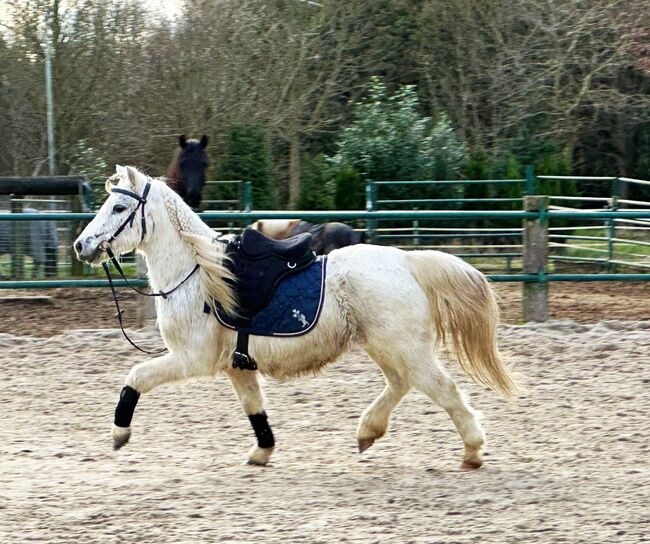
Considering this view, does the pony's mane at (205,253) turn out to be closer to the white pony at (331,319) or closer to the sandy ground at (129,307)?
the white pony at (331,319)

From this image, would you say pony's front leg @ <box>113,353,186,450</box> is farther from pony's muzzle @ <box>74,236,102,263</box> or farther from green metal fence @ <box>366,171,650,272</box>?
green metal fence @ <box>366,171,650,272</box>

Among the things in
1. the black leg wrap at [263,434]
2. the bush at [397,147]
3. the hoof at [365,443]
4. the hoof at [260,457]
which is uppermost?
the bush at [397,147]

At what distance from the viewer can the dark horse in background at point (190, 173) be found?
8398 mm

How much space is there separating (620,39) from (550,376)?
14.3 m

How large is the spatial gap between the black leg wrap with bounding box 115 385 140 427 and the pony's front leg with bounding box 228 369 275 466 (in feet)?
1.69

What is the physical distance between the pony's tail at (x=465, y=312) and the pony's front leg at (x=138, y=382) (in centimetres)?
127

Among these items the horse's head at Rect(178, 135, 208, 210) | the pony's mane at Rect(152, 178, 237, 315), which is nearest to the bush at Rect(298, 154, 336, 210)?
the horse's head at Rect(178, 135, 208, 210)

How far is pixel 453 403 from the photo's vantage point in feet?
16.4

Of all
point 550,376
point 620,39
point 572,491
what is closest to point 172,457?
point 572,491

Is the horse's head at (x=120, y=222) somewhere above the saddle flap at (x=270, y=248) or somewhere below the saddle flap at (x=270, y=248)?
above

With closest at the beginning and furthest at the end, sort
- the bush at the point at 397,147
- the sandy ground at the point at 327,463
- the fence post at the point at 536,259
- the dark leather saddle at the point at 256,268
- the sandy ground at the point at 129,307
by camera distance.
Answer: the sandy ground at the point at 327,463, the dark leather saddle at the point at 256,268, the fence post at the point at 536,259, the sandy ground at the point at 129,307, the bush at the point at 397,147

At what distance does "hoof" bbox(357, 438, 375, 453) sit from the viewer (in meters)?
5.17

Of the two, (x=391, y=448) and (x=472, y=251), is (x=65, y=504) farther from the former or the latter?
(x=472, y=251)

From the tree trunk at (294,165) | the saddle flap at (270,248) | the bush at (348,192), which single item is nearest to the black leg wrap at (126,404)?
the saddle flap at (270,248)
